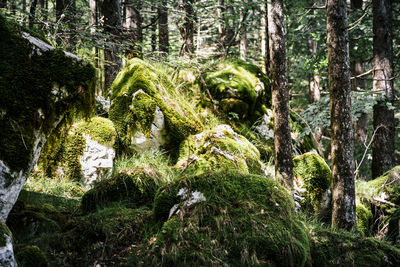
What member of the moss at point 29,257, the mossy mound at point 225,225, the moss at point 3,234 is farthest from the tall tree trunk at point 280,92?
the moss at point 3,234

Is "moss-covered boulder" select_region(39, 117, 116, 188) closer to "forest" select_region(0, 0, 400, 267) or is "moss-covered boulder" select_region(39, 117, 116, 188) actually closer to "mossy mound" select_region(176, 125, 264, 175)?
"forest" select_region(0, 0, 400, 267)

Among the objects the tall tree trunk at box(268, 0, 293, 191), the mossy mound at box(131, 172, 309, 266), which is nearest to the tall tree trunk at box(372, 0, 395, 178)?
the tall tree trunk at box(268, 0, 293, 191)

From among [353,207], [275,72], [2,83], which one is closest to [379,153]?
[353,207]

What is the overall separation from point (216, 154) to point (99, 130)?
8.32ft

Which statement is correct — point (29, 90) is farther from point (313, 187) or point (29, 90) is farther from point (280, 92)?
point (313, 187)

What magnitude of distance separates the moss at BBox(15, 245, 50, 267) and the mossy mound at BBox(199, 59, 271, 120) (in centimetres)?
637

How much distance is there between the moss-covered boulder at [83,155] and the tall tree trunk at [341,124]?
4577mm

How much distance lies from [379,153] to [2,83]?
924 cm

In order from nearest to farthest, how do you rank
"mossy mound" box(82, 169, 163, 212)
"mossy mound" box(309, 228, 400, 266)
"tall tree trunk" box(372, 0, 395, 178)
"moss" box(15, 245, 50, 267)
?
"moss" box(15, 245, 50, 267)
"mossy mound" box(309, 228, 400, 266)
"mossy mound" box(82, 169, 163, 212)
"tall tree trunk" box(372, 0, 395, 178)

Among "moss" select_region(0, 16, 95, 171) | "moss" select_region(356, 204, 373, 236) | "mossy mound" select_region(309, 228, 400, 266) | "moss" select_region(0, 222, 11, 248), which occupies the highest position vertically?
"moss" select_region(0, 16, 95, 171)

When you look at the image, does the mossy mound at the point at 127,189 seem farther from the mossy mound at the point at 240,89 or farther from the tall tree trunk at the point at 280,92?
the mossy mound at the point at 240,89

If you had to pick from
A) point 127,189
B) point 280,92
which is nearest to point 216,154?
point 127,189

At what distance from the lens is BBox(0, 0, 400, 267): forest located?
280 centimetres

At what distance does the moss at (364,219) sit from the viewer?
6.55 meters
